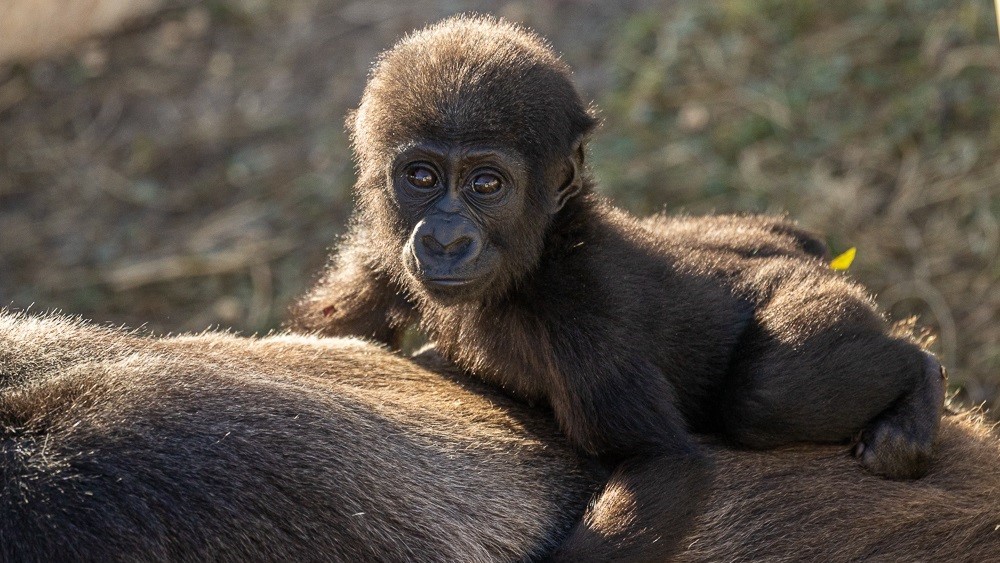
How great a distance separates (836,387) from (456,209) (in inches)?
56.3

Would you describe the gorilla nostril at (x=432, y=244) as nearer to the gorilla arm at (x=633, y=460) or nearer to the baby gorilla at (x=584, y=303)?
the baby gorilla at (x=584, y=303)

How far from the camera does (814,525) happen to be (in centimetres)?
398

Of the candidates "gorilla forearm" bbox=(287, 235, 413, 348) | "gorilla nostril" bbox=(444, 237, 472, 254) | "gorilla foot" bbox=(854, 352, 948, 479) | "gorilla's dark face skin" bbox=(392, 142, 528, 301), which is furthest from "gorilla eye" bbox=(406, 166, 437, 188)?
"gorilla foot" bbox=(854, 352, 948, 479)

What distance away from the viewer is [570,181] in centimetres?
445

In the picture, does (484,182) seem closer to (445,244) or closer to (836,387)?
(445,244)

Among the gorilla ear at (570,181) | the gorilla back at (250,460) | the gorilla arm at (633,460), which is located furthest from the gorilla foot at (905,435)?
the gorilla ear at (570,181)

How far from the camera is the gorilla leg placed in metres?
4.15

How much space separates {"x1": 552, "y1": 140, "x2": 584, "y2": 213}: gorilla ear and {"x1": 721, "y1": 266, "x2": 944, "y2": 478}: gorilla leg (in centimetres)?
82

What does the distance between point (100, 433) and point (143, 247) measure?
5.45 meters

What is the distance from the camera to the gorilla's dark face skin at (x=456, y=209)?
4.14 m

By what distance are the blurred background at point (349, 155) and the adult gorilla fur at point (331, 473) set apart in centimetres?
266

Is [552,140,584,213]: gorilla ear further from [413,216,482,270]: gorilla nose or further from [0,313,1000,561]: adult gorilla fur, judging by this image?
[0,313,1000,561]: adult gorilla fur

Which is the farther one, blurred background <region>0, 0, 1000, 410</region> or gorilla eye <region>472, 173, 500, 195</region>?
blurred background <region>0, 0, 1000, 410</region>

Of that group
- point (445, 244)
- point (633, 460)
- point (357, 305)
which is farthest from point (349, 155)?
point (633, 460)
